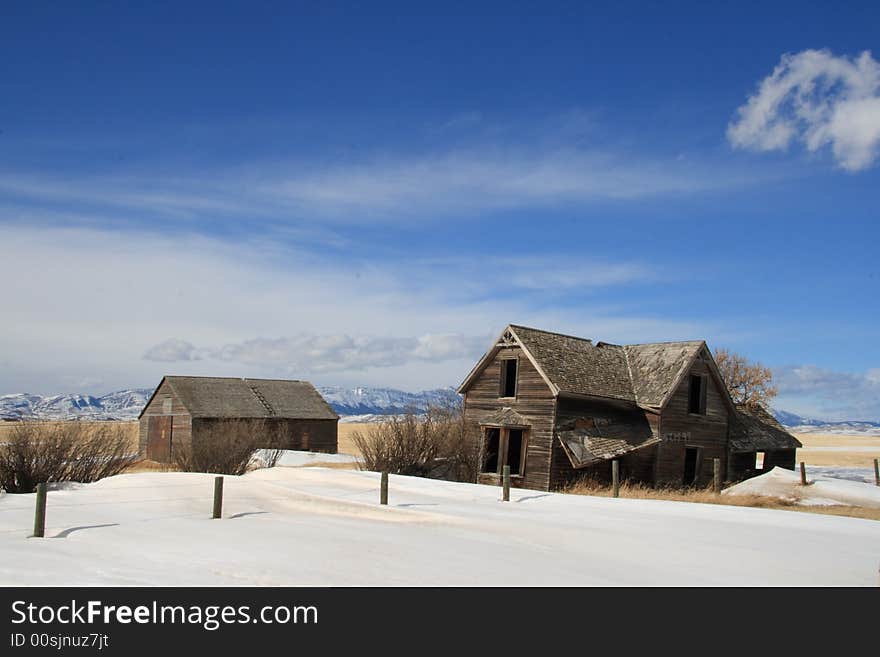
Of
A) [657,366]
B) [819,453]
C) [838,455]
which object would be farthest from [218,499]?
[819,453]

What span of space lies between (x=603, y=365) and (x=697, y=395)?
449cm

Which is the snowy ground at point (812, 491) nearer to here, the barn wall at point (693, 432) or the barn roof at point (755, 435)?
the barn wall at point (693, 432)

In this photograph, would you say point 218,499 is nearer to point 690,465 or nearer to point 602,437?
point 602,437

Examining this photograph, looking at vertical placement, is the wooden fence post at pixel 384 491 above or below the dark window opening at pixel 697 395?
below

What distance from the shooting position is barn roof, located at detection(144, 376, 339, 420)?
144 ft

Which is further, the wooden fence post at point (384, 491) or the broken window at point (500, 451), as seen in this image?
the broken window at point (500, 451)

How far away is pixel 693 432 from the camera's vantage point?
33.5 meters

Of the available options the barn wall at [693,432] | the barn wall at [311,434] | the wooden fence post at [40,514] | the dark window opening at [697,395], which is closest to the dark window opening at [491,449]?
the barn wall at [693,432]

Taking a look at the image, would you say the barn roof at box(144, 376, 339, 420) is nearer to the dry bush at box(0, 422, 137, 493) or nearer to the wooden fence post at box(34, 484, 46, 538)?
the dry bush at box(0, 422, 137, 493)

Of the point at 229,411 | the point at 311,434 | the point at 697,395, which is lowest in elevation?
the point at 311,434

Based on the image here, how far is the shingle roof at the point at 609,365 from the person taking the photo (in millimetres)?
31328

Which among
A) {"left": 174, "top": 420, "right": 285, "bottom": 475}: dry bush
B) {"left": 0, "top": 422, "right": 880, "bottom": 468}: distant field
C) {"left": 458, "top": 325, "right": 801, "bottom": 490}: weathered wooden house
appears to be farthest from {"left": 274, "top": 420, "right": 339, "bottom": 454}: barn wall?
{"left": 458, "top": 325, "right": 801, "bottom": 490}: weathered wooden house

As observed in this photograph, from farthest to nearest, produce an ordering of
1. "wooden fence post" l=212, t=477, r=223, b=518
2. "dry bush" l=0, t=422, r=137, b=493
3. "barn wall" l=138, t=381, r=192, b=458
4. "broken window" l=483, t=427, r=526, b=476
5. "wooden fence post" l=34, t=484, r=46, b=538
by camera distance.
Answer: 1. "barn wall" l=138, t=381, r=192, b=458
2. "broken window" l=483, t=427, r=526, b=476
3. "dry bush" l=0, t=422, r=137, b=493
4. "wooden fence post" l=212, t=477, r=223, b=518
5. "wooden fence post" l=34, t=484, r=46, b=538

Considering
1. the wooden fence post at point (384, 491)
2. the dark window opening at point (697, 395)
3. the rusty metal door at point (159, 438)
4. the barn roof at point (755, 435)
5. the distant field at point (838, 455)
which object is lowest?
the distant field at point (838, 455)
